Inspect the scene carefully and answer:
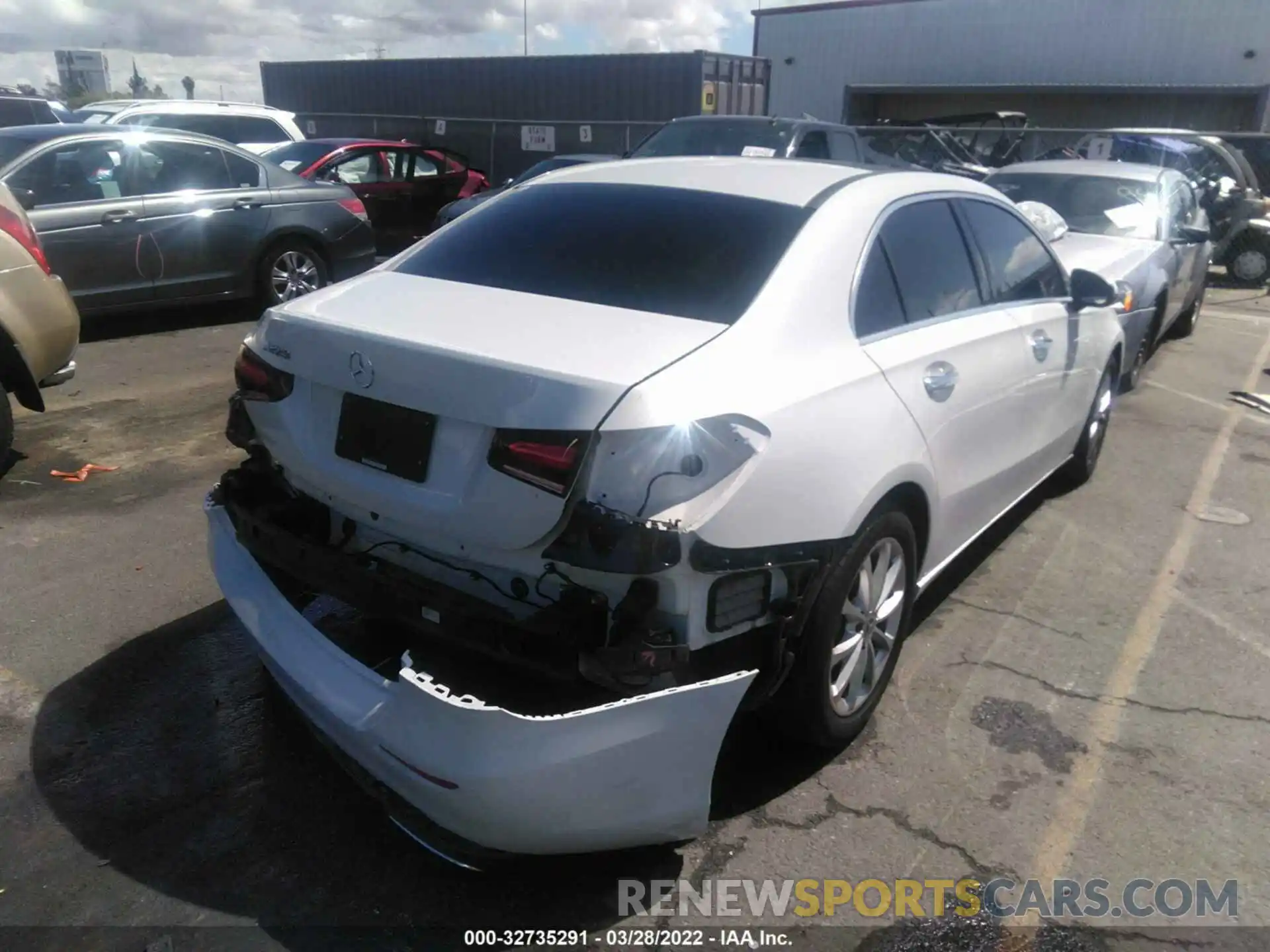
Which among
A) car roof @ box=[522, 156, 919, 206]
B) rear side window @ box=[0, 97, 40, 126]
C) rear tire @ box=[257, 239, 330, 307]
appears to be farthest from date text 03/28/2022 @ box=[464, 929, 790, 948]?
rear side window @ box=[0, 97, 40, 126]

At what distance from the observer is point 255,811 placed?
2.87 meters

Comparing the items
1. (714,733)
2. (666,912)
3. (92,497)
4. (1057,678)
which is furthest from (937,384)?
(92,497)

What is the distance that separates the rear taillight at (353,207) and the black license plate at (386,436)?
7.70 meters

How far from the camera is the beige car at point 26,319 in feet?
17.3

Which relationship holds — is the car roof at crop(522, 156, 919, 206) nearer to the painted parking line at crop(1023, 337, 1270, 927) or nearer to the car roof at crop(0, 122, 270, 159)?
the painted parking line at crop(1023, 337, 1270, 927)

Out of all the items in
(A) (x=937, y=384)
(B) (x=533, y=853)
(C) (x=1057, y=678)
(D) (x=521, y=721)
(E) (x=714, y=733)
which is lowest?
(C) (x=1057, y=678)

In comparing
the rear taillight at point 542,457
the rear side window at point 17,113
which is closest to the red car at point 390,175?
the rear side window at point 17,113

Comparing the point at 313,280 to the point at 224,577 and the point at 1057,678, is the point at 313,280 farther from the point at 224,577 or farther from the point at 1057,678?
the point at 1057,678

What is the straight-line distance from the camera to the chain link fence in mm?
20875

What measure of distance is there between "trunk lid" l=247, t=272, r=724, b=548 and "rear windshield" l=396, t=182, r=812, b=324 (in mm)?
127

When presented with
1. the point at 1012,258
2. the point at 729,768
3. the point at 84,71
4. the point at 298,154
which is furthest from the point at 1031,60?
the point at 84,71

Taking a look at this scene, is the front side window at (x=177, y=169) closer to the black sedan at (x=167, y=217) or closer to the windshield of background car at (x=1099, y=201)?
the black sedan at (x=167, y=217)

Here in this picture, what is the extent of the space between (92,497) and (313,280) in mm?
4965

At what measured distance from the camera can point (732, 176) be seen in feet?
11.8
